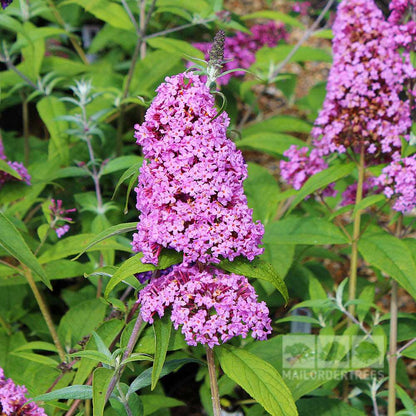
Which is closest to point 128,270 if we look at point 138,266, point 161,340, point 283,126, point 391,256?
point 138,266

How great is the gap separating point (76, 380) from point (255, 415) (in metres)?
1.10

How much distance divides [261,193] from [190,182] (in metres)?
2.15

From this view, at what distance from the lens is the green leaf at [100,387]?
2049mm

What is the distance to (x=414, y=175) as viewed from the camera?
9.68 feet

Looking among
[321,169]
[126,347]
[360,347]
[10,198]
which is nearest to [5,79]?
[10,198]

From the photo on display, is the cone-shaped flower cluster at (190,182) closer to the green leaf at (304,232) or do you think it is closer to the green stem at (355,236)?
the green leaf at (304,232)

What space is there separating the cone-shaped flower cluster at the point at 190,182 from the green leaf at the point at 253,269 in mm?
81

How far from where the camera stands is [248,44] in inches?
217

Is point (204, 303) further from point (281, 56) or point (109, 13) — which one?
point (281, 56)

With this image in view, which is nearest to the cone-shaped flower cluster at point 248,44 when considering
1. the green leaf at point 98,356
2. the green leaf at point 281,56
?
the green leaf at point 281,56

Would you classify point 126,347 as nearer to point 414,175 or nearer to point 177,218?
point 177,218

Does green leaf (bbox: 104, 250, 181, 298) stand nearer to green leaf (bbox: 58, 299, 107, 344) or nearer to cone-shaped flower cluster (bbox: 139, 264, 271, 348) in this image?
cone-shaped flower cluster (bbox: 139, 264, 271, 348)

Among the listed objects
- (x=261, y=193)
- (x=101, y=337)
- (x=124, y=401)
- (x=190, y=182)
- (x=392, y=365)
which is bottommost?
(x=124, y=401)

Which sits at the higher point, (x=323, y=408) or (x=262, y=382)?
(x=262, y=382)
